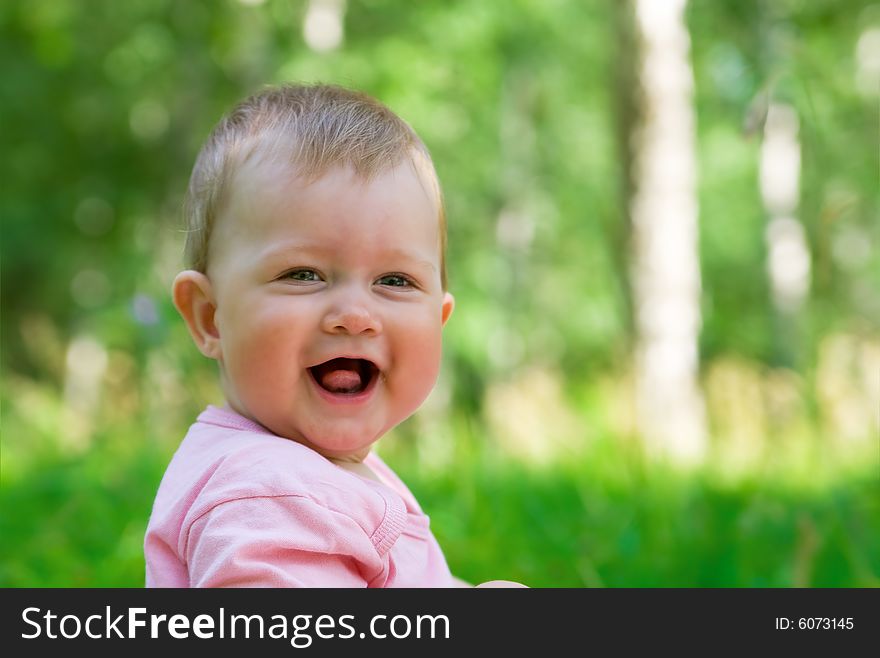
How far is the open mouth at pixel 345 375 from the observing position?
144cm

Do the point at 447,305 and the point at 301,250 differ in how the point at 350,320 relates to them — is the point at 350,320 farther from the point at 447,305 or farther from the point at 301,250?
the point at 447,305

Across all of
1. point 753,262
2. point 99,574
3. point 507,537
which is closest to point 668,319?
point 507,537

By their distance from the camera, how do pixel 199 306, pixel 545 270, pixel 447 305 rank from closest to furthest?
pixel 199 306 < pixel 447 305 < pixel 545 270

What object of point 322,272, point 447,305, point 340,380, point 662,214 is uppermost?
point 662,214

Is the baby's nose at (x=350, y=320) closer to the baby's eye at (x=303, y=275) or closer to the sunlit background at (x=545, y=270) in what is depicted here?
the baby's eye at (x=303, y=275)

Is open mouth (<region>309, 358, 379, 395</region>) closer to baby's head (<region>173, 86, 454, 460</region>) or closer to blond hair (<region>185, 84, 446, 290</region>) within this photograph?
baby's head (<region>173, 86, 454, 460</region>)

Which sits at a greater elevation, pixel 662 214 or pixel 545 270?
pixel 545 270

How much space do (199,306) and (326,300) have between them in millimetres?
273

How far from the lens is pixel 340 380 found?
1.45 m

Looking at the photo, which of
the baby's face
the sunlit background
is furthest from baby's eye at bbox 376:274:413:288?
the sunlit background

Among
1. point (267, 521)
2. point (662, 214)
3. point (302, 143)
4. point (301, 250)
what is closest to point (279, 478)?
point (267, 521)

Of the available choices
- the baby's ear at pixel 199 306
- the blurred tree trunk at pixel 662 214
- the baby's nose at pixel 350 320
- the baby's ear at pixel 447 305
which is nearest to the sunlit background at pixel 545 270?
the blurred tree trunk at pixel 662 214

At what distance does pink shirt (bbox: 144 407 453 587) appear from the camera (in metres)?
1.24
